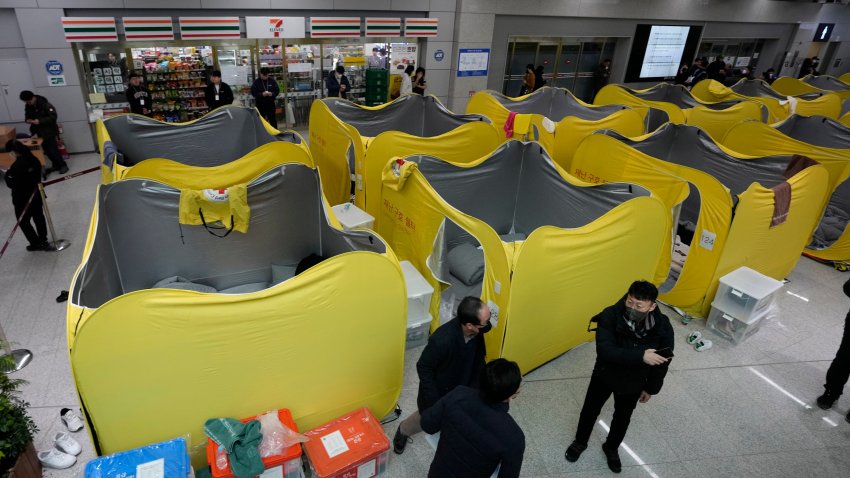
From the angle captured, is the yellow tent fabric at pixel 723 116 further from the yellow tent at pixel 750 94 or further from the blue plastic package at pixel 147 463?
the blue plastic package at pixel 147 463

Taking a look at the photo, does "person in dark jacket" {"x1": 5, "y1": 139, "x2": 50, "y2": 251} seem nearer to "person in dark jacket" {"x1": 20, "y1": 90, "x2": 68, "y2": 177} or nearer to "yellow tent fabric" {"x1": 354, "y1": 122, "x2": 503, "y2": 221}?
"person in dark jacket" {"x1": 20, "y1": 90, "x2": 68, "y2": 177}

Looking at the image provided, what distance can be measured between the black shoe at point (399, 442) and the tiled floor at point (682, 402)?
4cm

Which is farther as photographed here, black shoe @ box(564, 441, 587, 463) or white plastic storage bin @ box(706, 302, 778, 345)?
white plastic storage bin @ box(706, 302, 778, 345)

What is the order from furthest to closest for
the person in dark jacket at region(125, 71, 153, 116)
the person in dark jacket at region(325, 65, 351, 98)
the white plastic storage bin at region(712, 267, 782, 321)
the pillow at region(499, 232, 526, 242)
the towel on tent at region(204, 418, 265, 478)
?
the person in dark jacket at region(325, 65, 351, 98)
the person in dark jacket at region(125, 71, 153, 116)
the pillow at region(499, 232, 526, 242)
the white plastic storage bin at region(712, 267, 782, 321)
the towel on tent at region(204, 418, 265, 478)

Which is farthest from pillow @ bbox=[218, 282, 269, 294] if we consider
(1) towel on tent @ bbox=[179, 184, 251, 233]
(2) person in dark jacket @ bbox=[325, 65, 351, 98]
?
(2) person in dark jacket @ bbox=[325, 65, 351, 98]

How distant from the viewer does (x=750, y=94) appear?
990cm

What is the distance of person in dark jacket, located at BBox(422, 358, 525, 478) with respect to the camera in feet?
6.27

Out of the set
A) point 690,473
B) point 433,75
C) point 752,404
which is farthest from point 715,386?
point 433,75

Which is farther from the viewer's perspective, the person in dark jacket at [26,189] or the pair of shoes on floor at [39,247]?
the pair of shoes on floor at [39,247]

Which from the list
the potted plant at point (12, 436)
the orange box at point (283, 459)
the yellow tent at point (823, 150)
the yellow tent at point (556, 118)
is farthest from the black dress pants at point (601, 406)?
the yellow tent at point (556, 118)

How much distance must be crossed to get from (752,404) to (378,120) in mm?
5341

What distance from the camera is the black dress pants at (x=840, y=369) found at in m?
3.27

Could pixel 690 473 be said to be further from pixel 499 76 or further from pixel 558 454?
pixel 499 76

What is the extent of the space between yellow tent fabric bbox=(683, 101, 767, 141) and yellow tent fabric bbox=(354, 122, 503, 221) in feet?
12.7
